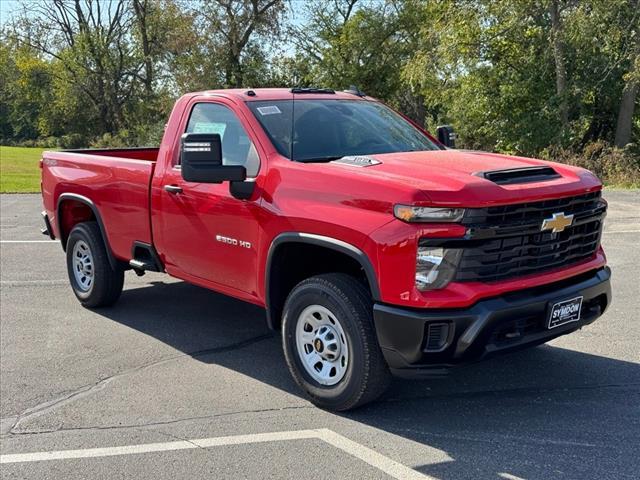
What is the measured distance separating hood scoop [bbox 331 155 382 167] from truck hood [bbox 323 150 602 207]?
31mm

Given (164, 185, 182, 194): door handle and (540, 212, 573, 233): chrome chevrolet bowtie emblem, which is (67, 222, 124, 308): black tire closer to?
(164, 185, 182, 194): door handle

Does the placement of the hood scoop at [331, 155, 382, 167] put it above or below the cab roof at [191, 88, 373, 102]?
below

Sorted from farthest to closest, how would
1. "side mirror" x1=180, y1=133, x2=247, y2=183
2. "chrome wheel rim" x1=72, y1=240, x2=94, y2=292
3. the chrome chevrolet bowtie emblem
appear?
"chrome wheel rim" x1=72, y1=240, x2=94, y2=292 → "side mirror" x1=180, y1=133, x2=247, y2=183 → the chrome chevrolet bowtie emblem

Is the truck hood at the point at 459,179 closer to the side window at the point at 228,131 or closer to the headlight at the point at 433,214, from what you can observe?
the headlight at the point at 433,214

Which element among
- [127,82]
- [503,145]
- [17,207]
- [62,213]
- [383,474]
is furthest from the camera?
[127,82]

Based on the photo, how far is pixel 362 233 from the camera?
388 centimetres

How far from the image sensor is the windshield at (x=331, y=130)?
4828 mm

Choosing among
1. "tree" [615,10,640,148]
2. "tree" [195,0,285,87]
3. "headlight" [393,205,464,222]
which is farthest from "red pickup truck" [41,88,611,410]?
"tree" [195,0,285,87]

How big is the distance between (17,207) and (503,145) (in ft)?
59.6

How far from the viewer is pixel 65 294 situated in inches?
297

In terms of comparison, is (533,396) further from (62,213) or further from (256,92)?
(62,213)

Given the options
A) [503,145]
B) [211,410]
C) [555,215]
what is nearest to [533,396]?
[555,215]

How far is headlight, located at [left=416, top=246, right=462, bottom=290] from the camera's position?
367 centimetres

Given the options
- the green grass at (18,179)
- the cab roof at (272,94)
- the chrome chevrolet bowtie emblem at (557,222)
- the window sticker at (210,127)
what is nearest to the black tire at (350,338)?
the chrome chevrolet bowtie emblem at (557,222)
